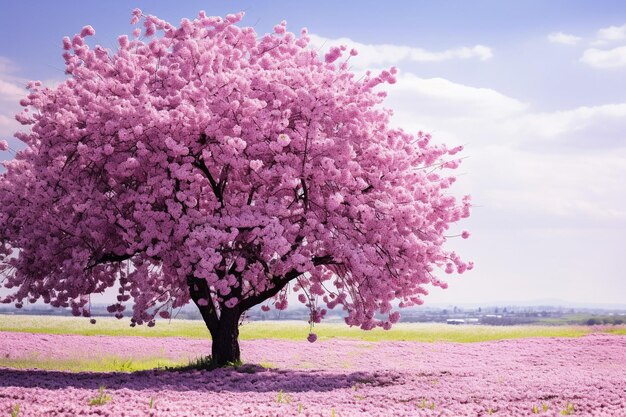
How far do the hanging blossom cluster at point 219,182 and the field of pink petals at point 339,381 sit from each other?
2734mm

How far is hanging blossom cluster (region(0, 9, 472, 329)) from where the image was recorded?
23.4m

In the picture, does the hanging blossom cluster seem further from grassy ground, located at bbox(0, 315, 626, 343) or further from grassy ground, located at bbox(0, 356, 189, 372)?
grassy ground, located at bbox(0, 315, 626, 343)

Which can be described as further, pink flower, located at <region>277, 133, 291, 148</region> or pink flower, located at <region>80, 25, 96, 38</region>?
pink flower, located at <region>80, 25, 96, 38</region>

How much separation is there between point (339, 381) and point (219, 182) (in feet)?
25.4

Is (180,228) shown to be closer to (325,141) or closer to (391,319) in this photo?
(325,141)

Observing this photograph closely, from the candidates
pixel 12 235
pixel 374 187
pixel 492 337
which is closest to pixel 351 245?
pixel 374 187

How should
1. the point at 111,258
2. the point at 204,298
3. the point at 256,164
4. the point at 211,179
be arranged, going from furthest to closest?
the point at 111,258, the point at 204,298, the point at 211,179, the point at 256,164

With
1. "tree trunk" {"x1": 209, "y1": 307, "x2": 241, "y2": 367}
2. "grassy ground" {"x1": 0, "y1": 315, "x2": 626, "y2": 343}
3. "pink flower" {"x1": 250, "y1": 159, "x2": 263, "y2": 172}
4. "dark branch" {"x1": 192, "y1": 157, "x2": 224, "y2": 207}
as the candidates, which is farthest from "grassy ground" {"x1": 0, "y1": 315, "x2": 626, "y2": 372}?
"pink flower" {"x1": 250, "y1": 159, "x2": 263, "y2": 172}

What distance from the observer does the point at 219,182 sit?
24.8m

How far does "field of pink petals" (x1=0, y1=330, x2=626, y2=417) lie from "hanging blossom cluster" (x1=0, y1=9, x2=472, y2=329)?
8.97 feet

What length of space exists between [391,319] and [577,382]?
6.61m

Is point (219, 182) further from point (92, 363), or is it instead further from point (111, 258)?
point (92, 363)

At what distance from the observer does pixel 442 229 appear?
90.3 feet

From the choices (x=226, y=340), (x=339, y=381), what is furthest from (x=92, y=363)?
(x=339, y=381)
